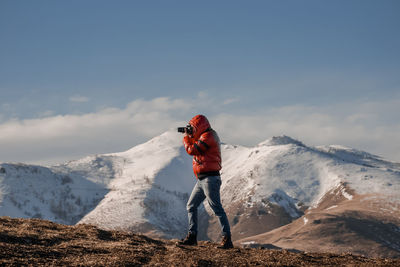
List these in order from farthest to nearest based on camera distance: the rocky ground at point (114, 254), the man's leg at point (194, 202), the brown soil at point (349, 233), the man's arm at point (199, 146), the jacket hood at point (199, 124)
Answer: the brown soil at point (349, 233)
the man's leg at point (194, 202)
the jacket hood at point (199, 124)
the man's arm at point (199, 146)
the rocky ground at point (114, 254)

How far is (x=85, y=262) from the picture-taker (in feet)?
36.7

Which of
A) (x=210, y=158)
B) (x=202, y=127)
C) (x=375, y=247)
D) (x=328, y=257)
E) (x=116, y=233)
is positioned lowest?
(x=375, y=247)

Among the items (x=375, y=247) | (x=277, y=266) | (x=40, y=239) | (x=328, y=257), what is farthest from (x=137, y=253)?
(x=375, y=247)

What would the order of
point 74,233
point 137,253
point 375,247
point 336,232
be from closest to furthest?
point 137,253
point 74,233
point 375,247
point 336,232

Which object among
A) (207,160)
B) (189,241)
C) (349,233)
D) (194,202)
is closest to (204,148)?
(207,160)

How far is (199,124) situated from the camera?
14.2m

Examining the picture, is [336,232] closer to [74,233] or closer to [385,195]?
[385,195]

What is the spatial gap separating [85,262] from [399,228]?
508 feet

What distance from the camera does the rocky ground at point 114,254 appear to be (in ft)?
37.2

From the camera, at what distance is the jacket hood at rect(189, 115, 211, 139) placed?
14.2 metres

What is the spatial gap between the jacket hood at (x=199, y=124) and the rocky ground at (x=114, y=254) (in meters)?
Answer: 3.49

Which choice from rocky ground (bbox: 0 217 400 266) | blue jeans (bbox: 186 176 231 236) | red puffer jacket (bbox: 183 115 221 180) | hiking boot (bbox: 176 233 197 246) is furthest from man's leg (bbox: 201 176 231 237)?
hiking boot (bbox: 176 233 197 246)

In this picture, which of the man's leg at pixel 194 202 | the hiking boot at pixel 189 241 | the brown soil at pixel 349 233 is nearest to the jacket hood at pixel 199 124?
the man's leg at pixel 194 202

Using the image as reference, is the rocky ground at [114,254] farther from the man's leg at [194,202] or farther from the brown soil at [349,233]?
the brown soil at [349,233]
